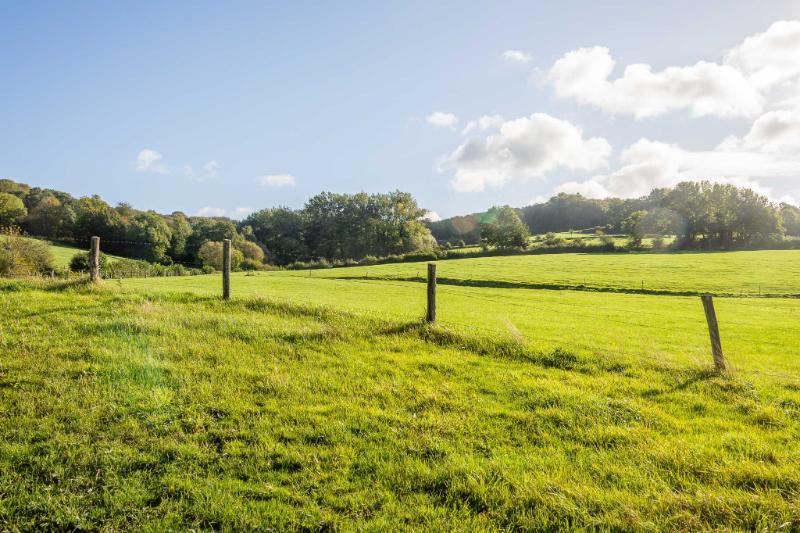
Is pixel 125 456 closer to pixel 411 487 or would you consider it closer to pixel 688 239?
pixel 411 487

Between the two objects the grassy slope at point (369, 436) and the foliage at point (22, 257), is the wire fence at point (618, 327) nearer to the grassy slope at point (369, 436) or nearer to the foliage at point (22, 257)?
the grassy slope at point (369, 436)

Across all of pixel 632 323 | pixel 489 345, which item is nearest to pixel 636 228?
pixel 632 323

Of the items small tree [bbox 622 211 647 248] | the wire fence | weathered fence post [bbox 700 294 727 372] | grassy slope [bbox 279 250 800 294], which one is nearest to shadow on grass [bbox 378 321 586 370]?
the wire fence

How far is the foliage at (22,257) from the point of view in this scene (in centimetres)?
4178

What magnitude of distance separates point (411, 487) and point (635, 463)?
9.79 ft

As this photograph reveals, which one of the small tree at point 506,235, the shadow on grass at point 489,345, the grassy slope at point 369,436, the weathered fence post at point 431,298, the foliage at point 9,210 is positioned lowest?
the grassy slope at point 369,436

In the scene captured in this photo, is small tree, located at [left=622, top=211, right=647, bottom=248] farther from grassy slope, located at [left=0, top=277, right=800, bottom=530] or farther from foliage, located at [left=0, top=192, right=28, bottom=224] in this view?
foliage, located at [left=0, top=192, right=28, bottom=224]

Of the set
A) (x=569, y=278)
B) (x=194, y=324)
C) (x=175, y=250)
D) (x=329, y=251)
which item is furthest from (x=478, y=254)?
(x=194, y=324)

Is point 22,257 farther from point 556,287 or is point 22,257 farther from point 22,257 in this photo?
point 556,287

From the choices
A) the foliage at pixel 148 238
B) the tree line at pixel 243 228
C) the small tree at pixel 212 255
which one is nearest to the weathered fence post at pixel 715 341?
the tree line at pixel 243 228

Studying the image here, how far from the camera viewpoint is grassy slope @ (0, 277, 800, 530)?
14.7 ft

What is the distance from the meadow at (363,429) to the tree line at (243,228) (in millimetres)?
78484

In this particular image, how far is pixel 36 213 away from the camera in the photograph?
312 ft

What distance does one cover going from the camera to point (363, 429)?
245 inches
